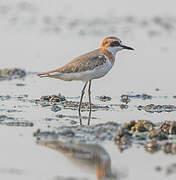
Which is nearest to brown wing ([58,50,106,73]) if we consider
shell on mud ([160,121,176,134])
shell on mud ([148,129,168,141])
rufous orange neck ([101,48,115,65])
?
rufous orange neck ([101,48,115,65])

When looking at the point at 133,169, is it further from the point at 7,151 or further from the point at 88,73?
the point at 88,73

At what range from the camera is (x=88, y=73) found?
35.0 ft

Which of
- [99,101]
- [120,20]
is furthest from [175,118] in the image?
[120,20]

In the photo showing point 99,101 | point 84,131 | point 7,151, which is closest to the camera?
point 7,151

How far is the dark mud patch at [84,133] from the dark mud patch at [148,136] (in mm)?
195

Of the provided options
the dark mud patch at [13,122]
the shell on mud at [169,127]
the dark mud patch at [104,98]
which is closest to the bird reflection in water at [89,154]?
the dark mud patch at [13,122]

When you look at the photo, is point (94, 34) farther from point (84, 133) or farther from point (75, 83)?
point (84, 133)

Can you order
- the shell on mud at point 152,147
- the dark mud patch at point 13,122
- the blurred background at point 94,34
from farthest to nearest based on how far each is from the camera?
the blurred background at point 94,34 < the dark mud patch at point 13,122 < the shell on mud at point 152,147

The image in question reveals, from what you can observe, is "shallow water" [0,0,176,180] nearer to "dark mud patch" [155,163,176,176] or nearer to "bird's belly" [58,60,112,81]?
"dark mud patch" [155,163,176,176]

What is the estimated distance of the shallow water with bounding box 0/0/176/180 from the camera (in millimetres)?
7441

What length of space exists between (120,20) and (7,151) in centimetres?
1553

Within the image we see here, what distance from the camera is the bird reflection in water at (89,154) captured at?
717cm

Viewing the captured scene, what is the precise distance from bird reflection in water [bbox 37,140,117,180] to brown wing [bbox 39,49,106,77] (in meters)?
2.50

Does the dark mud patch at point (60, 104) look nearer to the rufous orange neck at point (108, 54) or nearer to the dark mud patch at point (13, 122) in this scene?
the rufous orange neck at point (108, 54)
